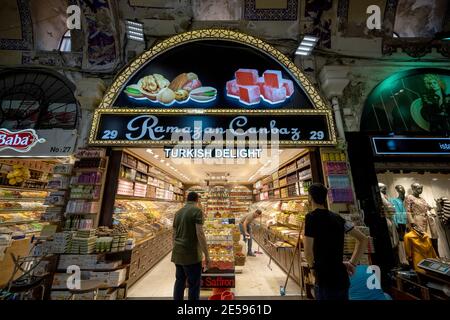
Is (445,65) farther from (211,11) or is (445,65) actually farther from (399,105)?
(211,11)

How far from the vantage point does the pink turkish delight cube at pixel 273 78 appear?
15.3ft

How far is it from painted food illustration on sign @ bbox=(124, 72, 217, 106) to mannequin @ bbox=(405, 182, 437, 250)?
5860mm

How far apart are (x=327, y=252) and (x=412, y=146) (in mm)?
4374

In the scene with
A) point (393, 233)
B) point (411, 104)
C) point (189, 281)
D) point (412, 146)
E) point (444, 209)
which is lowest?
point (189, 281)

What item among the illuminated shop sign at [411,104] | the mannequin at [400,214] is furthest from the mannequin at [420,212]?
the illuminated shop sign at [411,104]

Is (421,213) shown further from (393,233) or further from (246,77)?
(246,77)

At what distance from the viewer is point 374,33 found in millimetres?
5102

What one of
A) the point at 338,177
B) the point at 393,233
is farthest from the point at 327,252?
the point at 393,233

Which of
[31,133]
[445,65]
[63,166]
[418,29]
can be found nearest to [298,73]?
[445,65]

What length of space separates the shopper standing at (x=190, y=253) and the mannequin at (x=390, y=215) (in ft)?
14.1

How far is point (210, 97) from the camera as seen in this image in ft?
14.9

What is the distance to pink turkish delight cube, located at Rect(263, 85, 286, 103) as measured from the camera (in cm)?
452

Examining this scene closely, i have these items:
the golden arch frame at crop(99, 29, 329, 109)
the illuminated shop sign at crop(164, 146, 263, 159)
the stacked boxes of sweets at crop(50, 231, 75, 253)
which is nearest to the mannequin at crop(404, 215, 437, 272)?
the golden arch frame at crop(99, 29, 329, 109)
